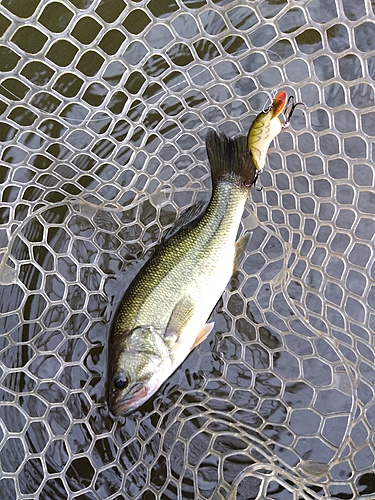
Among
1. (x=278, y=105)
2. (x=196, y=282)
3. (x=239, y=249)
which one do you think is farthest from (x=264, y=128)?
(x=196, y=282)

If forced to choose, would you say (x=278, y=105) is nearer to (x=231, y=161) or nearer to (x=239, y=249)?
(x=231, y=161)

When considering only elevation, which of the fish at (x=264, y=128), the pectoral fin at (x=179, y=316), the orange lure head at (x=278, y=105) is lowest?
the pectoral fin at (x=179, y=316)

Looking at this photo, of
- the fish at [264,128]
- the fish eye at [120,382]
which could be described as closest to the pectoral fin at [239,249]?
the fish at [264,128]

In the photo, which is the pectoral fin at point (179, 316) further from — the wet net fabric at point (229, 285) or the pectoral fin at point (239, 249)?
the wet net fabric at point (229, 285)

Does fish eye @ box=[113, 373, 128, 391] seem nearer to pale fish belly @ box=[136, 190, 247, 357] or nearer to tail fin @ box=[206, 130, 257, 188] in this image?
pale fish belly @ box=[136, 190, 247, 357]

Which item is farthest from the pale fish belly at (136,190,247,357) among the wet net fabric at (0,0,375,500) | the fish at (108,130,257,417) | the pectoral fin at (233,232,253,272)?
the wet net fabric at (0,0,375,500)

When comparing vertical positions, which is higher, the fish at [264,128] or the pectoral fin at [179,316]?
the fish at [264,128]
